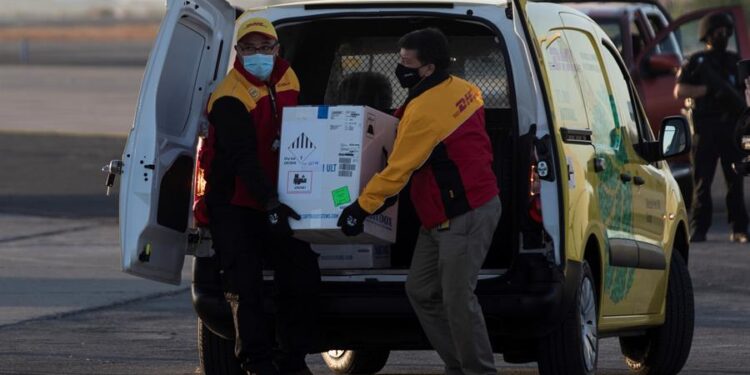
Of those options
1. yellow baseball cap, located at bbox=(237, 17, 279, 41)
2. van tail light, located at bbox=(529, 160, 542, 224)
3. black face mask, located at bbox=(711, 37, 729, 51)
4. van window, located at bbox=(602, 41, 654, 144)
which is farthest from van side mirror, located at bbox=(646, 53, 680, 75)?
van tail light, located at bbox=(529, 160, 542, 224)

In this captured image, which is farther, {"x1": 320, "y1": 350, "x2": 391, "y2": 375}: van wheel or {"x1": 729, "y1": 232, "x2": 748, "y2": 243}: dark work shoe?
{"x1": 729, "y1": 232, "x2": 748, "y2": 243}: dark work shoe

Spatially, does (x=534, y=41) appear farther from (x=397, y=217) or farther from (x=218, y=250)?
(x=218, y=250)

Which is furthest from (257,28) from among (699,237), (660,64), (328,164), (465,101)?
(660,64)

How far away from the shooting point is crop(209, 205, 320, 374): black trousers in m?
7.53

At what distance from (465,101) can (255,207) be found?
1.01 metres

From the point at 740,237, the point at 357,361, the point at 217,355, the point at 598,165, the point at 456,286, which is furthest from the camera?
the point at 740,237

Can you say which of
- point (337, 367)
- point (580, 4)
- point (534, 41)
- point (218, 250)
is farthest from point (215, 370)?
point (580, 4)

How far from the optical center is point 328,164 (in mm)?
7359

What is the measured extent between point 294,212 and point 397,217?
586 mm

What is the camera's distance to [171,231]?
7.71 metres

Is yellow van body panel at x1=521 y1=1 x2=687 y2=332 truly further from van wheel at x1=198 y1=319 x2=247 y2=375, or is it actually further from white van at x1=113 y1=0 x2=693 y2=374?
van wheel at x1=198 y1=319 x2=247 y2=375

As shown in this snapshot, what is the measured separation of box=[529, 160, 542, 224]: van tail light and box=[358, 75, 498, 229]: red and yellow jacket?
0.14 meters

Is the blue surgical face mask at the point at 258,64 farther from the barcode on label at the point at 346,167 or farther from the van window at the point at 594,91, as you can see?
the van window at the point at 594,91

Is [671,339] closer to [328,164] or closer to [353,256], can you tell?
[353,256]
